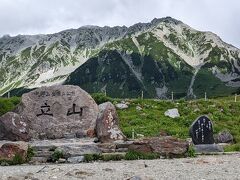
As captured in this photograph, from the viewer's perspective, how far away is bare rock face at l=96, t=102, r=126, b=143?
33.5 metres

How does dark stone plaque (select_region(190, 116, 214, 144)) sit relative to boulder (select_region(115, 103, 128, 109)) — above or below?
below

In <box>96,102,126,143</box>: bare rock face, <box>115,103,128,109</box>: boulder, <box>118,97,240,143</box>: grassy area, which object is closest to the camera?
<box>96,102,126,143</box>: bare rock face

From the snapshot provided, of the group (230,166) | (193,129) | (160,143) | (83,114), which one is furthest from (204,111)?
(230,166)

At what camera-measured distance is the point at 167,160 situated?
933 inches

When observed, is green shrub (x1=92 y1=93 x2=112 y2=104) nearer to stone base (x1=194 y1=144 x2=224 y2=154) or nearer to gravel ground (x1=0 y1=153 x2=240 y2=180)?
stone base (x1=194 y1=144 x2=224 y2=154)

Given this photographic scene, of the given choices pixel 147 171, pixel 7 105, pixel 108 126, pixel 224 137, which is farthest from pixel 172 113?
pixel 147 171

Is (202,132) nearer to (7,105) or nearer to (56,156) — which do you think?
(56,156)

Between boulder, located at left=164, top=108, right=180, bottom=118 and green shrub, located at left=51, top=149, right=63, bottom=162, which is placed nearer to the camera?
green shrub, located at left=51, top=149, right=63, bottom=162

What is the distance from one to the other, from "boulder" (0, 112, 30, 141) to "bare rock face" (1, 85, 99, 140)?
1.69 feet

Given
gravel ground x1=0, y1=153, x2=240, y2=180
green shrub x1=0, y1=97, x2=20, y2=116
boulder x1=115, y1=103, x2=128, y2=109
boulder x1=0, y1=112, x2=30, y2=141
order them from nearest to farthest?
1. gravel ground x1=0, y1=153, x2=240, y2=180
2. boulder x1=0, y1=112, x2=30, y2=141
3. green shrub x1=0, y1=97, x2=20, y2=116
4. boulder x1=115, y1=103, x2=128, y2=109

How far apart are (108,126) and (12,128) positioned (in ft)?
23.8

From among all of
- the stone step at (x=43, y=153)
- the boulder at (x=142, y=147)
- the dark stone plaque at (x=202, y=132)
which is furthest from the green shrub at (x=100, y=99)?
the boulder at (x=142, y=147)

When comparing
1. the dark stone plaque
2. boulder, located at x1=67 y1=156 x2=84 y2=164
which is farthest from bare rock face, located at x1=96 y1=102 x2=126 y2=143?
boulder, located at x1=67 y1=156 x2=84 y2=164

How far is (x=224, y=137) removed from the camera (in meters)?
36.3
